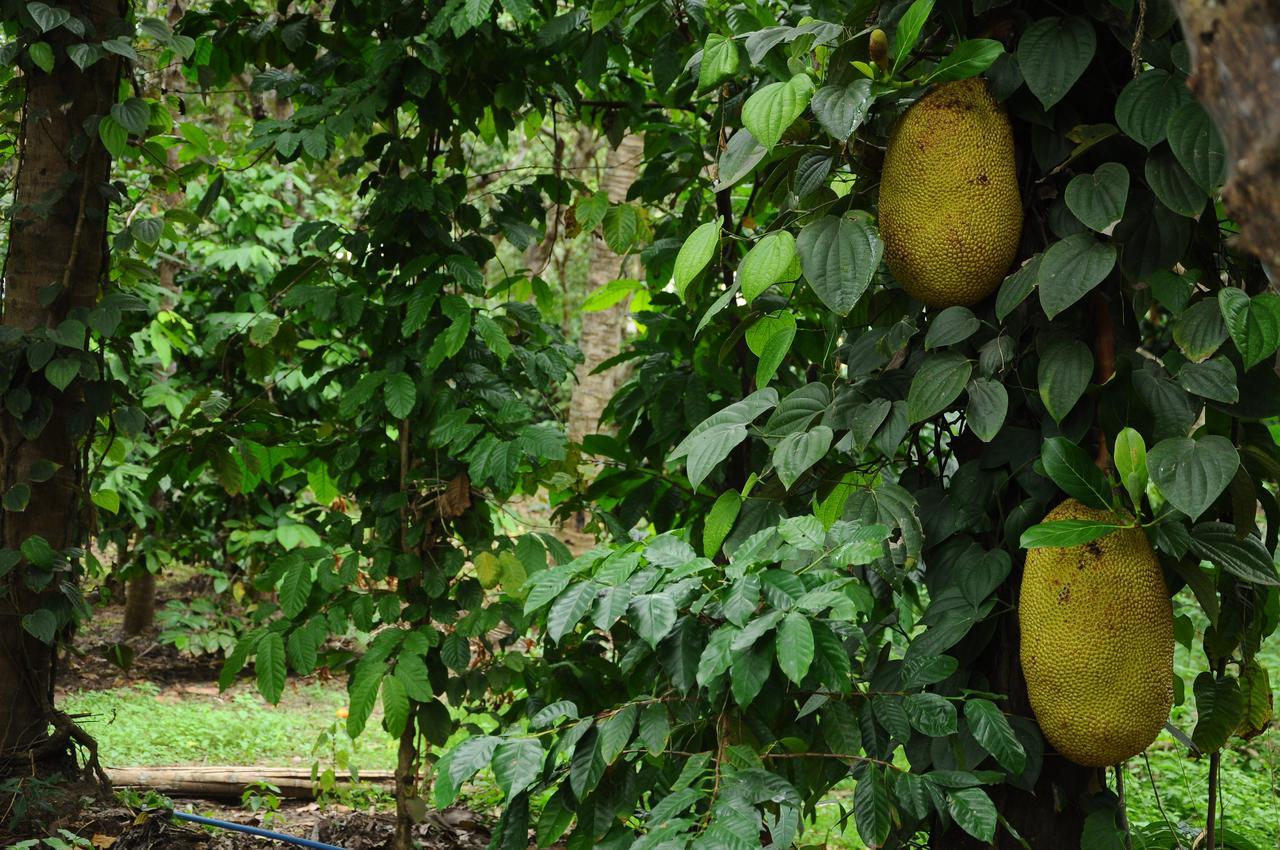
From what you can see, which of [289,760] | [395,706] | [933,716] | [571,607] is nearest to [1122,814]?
[933,716]

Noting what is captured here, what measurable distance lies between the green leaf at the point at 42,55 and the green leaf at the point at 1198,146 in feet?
6.96

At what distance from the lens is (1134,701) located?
1184 millimetres

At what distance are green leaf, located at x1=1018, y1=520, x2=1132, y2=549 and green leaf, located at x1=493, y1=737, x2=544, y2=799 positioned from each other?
1.83 feet

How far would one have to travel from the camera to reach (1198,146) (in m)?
1.19

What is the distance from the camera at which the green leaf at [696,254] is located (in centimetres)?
132

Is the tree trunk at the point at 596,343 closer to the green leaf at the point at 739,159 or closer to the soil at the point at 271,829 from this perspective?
the soil at the point at 271,829

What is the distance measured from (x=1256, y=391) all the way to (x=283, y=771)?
111 inches

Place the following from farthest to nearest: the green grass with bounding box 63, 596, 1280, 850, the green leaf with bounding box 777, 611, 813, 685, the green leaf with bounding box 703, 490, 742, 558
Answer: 1. the green grass with bounding box 63, 596, 1280, 850
2. the green leaf with bounding box 703, 490, 742, 558
3. the green leaf with bounding box 777, 611, 813, 685

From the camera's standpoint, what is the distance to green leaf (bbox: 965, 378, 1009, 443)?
1298 mm

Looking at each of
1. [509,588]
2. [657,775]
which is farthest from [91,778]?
[657,775]

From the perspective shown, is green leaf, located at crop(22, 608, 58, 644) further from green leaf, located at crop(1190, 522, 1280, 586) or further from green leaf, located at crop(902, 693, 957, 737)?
green leaf, located at crop(1190, 522, 1280, 586)

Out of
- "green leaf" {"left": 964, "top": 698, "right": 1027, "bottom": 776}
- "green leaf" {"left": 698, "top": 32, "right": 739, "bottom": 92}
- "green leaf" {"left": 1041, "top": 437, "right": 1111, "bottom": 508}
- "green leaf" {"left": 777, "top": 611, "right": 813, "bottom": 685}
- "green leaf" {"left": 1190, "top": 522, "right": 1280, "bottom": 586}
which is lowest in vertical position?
"green leaf" {"left": 964, "top": 698, "right": 1027, "bottom": 776}

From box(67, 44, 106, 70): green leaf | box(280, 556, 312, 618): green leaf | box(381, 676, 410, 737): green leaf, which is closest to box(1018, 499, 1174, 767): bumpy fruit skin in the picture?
box(381, 676, 410, 737): green leaf

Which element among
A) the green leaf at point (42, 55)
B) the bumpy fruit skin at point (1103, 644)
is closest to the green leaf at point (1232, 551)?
the bumpy fruit skin at point (1103, 644)
